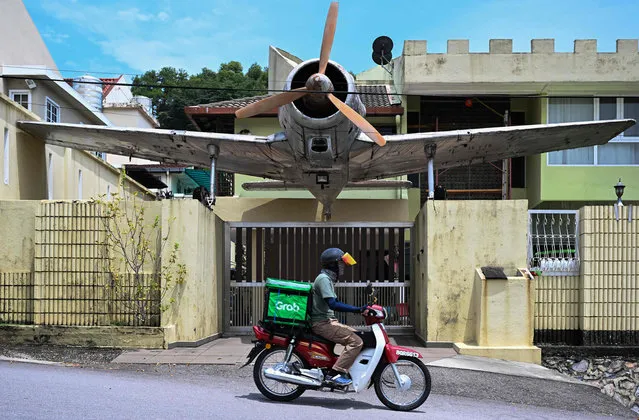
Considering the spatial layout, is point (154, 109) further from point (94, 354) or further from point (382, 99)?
point (94, 354)

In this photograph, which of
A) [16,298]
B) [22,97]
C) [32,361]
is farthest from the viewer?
[22,97]

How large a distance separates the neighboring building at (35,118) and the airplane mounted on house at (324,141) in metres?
0.58

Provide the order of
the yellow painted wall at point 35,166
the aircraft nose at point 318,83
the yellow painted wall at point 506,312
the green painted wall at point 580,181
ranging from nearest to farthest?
the yellow painted wall at point 506,312 → the aircraft nose at point 318,83 → the yellow painted wall at point 35,166 → the green painted wall at point 580,181

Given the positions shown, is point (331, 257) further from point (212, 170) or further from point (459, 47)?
point (459, 47)

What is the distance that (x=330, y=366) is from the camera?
23.7ft

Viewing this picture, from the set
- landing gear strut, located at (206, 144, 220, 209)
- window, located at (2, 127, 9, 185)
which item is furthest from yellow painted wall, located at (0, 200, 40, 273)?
landing gear strut, located at (206, 144, 220, 209)

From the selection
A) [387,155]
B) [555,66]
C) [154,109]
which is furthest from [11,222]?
[154,109]

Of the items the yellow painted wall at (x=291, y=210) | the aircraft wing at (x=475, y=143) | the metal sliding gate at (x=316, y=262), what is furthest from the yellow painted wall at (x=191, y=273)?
the yellow painted wall at (x=291, y=210)

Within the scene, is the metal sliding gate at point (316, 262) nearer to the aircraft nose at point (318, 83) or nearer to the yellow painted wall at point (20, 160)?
the aircraft nose at point (318, 83)

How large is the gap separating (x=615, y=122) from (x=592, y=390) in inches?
292

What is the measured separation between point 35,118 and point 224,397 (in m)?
9.97

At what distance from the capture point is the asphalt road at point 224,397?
6.27 metres

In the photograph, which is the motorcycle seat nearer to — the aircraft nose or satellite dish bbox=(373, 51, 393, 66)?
the aircraft nose

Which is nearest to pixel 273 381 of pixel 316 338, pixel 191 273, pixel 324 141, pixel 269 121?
pixel 316 338
